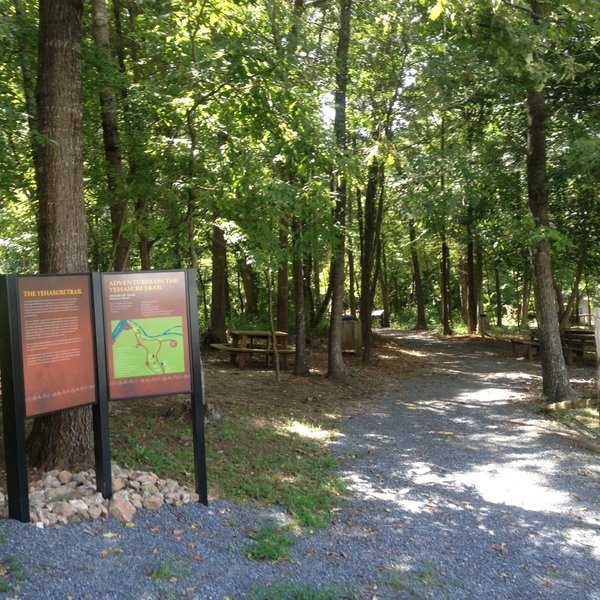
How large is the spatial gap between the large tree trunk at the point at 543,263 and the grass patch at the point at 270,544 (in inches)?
276

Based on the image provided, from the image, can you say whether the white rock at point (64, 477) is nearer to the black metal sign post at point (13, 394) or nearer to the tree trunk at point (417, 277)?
the black metal sign post at point (13, 394)

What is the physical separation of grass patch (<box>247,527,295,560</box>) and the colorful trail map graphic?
1509 mm

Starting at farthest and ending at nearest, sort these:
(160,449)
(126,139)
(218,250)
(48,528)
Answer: (218,250) → (126,139) → (160,449) → (48,528)

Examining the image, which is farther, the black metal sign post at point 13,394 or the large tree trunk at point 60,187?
the large tree trunk at point 60,187

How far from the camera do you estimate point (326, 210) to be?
995cm

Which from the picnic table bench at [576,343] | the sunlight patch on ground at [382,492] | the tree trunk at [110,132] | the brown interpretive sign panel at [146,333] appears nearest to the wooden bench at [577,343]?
the picnic table bench at [576,343]

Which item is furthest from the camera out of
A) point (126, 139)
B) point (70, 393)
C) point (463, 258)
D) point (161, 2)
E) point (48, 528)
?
point (463, 258)

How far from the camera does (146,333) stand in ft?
16.9

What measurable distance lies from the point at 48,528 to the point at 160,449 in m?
2.25

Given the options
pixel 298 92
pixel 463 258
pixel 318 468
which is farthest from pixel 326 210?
pixel 463 258

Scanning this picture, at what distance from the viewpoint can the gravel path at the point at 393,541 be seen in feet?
13.0

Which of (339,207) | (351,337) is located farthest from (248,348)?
(351,337)

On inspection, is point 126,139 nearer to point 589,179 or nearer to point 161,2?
point 161,2

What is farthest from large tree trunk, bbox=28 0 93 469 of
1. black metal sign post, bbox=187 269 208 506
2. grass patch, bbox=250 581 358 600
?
grass patch, bbox=250 581 358 600
